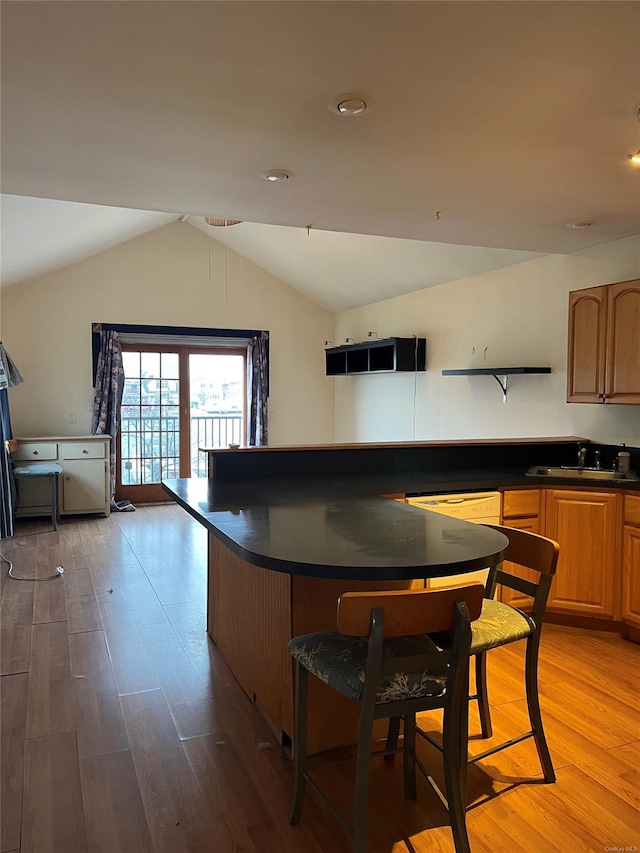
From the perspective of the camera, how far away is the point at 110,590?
432 centimetres

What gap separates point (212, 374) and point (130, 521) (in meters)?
2.26

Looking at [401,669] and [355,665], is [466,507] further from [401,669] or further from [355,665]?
[401,669]

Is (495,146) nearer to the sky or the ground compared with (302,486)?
nearer to the sky

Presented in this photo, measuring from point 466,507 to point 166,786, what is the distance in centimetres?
207

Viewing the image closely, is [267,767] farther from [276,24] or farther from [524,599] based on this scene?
[276,24]

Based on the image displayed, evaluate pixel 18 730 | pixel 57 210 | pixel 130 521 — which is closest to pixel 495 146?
pixel 18 730

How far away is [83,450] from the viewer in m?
6.71

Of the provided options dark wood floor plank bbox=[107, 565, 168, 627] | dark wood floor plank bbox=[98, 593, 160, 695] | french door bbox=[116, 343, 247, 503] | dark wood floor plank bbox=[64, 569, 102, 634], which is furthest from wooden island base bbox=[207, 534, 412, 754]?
french door bbox=[116, 343, 247, 503]

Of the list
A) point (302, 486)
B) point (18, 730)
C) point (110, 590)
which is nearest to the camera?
point (18, 730)

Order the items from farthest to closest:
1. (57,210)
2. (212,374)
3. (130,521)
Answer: (212,374) < (130,521) < (57,210)

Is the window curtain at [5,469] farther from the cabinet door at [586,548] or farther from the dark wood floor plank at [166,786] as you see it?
the cabinet door at [586,548]

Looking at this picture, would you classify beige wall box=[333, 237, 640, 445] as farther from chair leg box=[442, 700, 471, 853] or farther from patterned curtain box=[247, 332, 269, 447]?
chair leg box=[442, 700, 471, 853]

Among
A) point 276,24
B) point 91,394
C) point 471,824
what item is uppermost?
point 276,24

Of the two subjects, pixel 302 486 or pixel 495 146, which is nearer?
pixel 495 146
